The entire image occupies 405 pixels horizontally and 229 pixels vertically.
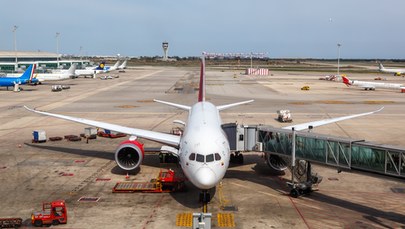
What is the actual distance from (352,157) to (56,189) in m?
19.4

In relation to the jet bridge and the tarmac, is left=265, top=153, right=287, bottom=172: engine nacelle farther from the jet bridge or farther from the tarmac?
the jet bridge

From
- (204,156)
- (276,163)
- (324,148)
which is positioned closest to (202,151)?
(204,156)

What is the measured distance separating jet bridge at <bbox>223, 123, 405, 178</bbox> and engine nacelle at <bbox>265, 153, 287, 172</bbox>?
270cm

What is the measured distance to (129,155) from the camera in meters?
31.7

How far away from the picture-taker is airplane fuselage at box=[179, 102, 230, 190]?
886 inches

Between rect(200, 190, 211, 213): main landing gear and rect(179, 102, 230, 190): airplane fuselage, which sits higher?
rect(179, 102, 230, 190): airplane fuselage

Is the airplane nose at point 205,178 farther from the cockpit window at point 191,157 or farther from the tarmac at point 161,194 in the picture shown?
the tarmac at point 161,194

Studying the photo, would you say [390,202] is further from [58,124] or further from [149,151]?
[58,124]

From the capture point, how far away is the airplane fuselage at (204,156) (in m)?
22.5

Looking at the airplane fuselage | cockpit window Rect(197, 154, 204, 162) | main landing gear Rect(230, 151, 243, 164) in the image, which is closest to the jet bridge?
the airplane fuselage

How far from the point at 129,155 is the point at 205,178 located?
36.4 ft

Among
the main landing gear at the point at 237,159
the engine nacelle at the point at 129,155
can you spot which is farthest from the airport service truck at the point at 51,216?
the main landing gear at the point at 237,159

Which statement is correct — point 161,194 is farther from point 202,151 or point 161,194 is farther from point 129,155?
point 202,151

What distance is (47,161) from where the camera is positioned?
3591 cm
